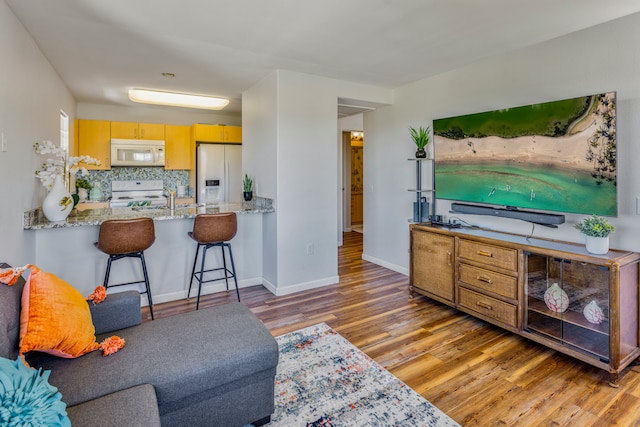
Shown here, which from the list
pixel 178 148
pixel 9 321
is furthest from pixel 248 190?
pixel 9 321

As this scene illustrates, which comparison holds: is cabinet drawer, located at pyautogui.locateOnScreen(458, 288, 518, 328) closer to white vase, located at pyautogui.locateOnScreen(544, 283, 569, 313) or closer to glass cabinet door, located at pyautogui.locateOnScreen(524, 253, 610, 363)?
glass cabinet door, located at pyautogui.locateOnScreen(524, 253, 610, 363)

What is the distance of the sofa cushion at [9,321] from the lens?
1270mm

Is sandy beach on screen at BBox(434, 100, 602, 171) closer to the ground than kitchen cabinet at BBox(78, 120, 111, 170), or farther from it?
closer to the ground

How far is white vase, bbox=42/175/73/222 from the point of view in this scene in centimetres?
280

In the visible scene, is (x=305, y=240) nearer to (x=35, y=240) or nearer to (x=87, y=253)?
(x=87, y=253)

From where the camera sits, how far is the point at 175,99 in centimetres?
481

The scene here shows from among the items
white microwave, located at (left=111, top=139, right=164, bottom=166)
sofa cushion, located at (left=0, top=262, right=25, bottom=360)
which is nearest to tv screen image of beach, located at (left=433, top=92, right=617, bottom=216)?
sofa cushion, located at (left=0, top=262, right=25, bottom=360)

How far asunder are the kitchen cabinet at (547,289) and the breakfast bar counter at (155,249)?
196cm

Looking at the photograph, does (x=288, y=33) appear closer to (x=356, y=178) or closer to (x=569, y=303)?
(x=569, y=303)

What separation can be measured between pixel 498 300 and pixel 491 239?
1.60 ft

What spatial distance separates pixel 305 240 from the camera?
385 cm

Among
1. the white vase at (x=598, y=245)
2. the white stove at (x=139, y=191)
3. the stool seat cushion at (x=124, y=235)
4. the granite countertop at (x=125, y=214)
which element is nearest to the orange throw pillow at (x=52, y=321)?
the stool seat cushion at (x=124, y=235)

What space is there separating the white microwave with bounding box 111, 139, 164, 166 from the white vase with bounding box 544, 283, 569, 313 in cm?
540

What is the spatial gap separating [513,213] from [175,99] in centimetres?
444
